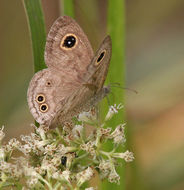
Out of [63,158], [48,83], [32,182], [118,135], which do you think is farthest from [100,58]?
[32,182]

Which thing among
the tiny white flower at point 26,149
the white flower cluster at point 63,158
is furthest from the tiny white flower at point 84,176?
the tiny white flower at point 26,149

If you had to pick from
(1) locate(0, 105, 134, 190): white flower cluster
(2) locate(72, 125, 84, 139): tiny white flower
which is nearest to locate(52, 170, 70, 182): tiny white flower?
(1) locate(0, 105, 134, 190): white flower cluster

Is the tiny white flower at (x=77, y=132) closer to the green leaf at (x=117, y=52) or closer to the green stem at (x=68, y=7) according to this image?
the green leaf at (x=117, y=52)

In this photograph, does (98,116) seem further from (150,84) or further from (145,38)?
(145,38)

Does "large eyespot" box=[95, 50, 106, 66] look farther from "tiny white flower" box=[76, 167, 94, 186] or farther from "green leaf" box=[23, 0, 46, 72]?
"tiny white flower" box=[76, 167, 94, 186]

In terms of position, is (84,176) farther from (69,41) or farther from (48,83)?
(69,41)

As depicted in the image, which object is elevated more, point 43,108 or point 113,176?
point 43,108

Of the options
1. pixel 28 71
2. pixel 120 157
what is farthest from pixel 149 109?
pixel 120 157
